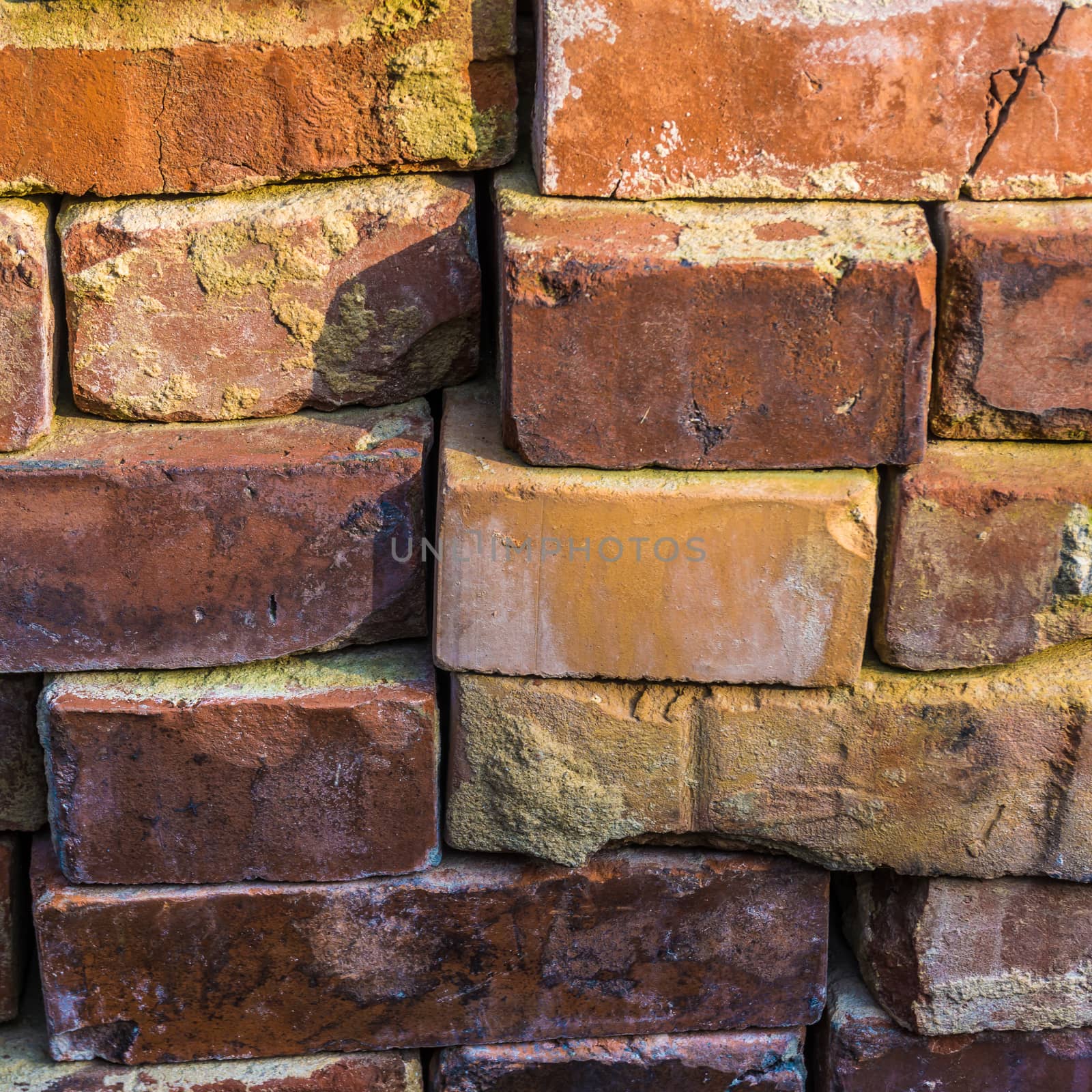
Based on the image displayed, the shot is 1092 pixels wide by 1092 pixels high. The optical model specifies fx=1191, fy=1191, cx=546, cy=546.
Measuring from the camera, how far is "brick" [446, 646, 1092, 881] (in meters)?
1.88

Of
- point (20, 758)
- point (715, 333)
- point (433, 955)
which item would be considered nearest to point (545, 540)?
point (715, 333)

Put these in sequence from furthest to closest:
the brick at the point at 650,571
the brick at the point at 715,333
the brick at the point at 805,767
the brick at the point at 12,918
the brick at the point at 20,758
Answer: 1. the brick at the point at 12,918
2. the brick at the point at 20,758
3. the brick at the point at 805,767
4. the brick at the point at 650,571
5. the brick at the point at 715,333

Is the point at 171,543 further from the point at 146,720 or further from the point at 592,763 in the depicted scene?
the point at 592,763

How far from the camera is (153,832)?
6.41ft

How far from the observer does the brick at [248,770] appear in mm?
1896

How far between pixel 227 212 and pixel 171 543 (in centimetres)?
52

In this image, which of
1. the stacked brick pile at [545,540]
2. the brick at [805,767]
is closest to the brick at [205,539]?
the stacked brick pile at [545,540]

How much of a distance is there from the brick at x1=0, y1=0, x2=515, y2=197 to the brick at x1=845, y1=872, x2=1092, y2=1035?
1.47 m

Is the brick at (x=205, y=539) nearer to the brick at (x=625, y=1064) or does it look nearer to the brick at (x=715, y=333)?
the brick at (x=715, y=333)

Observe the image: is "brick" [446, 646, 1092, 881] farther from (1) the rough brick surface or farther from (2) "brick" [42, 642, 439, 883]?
(1) the rough brick surface

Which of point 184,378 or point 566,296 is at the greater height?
point 566,296

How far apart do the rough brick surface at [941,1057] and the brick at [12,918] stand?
4.85ft

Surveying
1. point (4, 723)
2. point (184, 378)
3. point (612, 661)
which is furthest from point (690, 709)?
point (4, 723)

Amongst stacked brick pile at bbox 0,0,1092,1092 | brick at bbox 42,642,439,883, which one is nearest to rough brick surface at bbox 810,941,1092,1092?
stacked brick pile at bbox 0,0,1092,1092
